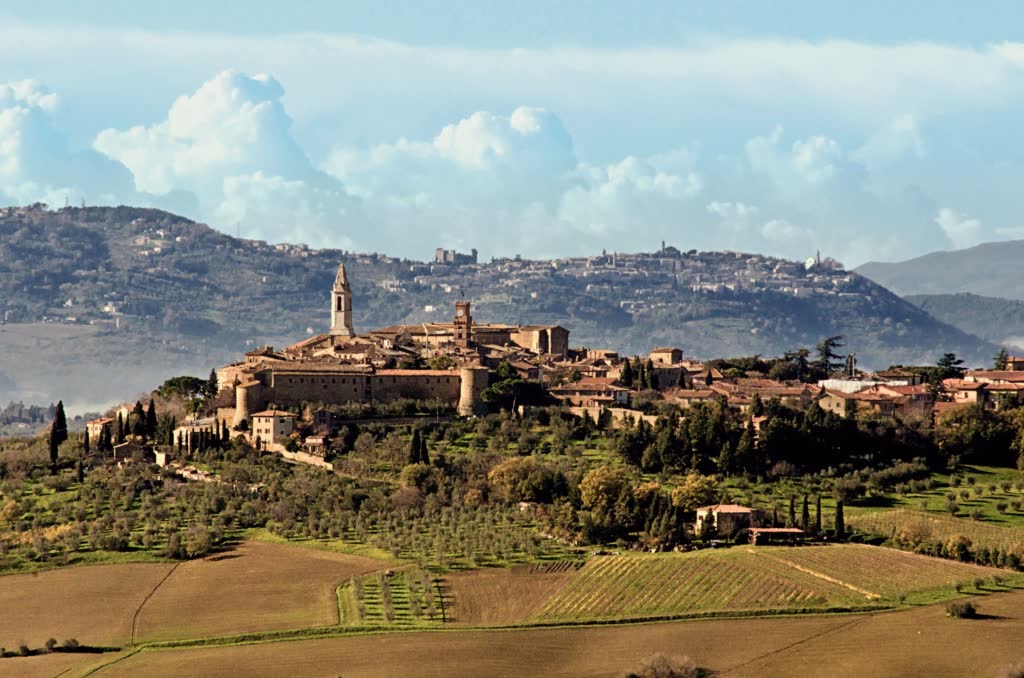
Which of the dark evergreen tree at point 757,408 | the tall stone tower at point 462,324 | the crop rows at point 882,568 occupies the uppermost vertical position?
the tall stone tower at point 462,324

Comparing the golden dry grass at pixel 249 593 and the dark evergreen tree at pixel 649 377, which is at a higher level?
the dark evergreen tree at pixel 649 377

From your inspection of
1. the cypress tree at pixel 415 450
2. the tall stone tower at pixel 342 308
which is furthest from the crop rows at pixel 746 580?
the tall stone tower at pixel 342 308

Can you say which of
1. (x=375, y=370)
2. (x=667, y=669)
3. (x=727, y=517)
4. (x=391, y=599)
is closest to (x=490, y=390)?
(x=375, y=370)

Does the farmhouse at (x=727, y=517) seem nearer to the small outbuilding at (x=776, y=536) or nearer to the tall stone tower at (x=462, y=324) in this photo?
the small outbuilding at (x=776, y=536)

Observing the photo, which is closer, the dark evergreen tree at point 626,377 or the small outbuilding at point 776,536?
the small outbuilding at point 776,536

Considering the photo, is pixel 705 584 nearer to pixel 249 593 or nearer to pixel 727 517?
pixel 727 517

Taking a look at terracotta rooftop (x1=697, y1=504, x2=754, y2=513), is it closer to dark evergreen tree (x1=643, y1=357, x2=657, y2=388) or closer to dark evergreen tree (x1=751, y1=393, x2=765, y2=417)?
dark evergreen tree (x1=751, y1=393, x2=765, y2=417)
